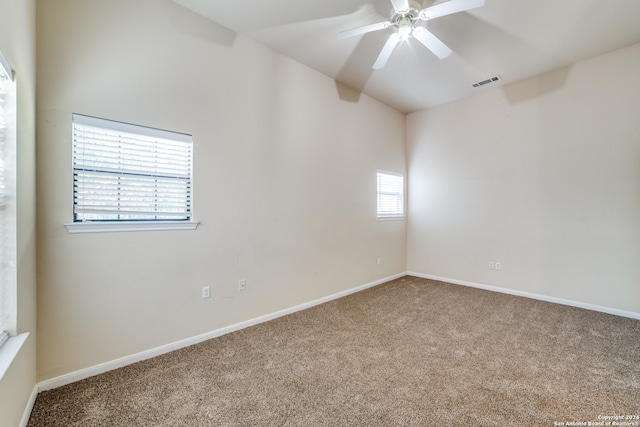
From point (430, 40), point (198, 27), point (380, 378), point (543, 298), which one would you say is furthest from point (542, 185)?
point (198, 27)

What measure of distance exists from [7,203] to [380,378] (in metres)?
2.55

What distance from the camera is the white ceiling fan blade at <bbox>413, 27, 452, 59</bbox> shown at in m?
2.25

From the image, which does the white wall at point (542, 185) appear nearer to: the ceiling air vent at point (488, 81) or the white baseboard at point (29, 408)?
the ceiling air vent at point (488, 81)

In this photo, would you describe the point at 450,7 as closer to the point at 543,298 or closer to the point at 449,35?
the point at 449,35

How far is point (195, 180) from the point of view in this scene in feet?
8.12

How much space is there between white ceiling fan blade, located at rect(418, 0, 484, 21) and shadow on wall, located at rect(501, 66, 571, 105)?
2.57 meters

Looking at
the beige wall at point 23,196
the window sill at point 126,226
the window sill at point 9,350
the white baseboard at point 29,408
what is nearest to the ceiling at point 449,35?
the beige wall at point 23,196

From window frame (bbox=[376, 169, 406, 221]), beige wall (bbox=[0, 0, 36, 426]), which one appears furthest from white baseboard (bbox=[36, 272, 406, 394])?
window frame (bbox=[376, 169, 406, 221])

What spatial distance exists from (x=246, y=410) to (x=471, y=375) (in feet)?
5.40

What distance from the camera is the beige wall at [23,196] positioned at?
4.41 feet

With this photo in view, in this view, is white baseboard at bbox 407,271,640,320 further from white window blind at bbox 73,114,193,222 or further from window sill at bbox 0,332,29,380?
window sill at bbox 0,332,29,380

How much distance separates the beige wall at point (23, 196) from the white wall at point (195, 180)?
0.34 ft

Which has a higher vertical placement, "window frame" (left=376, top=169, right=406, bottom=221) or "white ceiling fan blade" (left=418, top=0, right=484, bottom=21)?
"white ceiling fan blade" (left=418, top=0, right=484, bottom=21)

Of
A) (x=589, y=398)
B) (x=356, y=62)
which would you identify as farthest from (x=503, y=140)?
(x=589, y=398)
